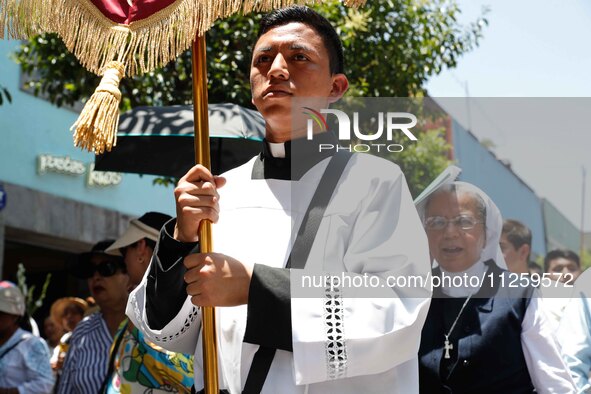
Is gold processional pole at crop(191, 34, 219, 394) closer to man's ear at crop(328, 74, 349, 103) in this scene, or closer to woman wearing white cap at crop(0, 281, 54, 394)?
man's ear at crop(328, 74, 349, 103)

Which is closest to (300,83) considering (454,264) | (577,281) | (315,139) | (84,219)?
(315,139)

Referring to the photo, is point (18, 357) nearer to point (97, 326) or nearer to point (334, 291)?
point (97, 326)

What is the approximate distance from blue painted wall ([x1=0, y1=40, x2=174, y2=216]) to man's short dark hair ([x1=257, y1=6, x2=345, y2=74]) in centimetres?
1002

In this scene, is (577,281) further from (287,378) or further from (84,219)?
(84,219)

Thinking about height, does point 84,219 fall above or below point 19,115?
below

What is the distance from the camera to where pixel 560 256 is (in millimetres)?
4672

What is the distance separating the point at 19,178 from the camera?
13203 millimetres

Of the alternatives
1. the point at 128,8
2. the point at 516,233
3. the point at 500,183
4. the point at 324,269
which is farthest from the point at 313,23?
the point at 516,233

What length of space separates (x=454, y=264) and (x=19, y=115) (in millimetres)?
10012

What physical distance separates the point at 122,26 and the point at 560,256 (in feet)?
8.17

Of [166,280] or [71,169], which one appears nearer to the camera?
[166,280]

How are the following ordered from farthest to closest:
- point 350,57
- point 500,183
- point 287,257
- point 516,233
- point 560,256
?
1. point 350,57
2. point 560,256
3. point 516,233
4. point 500,183
5. point 287,257

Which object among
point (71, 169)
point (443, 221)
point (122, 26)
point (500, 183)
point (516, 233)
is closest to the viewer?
point (122, 26)

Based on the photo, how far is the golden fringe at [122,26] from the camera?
10.1ft
